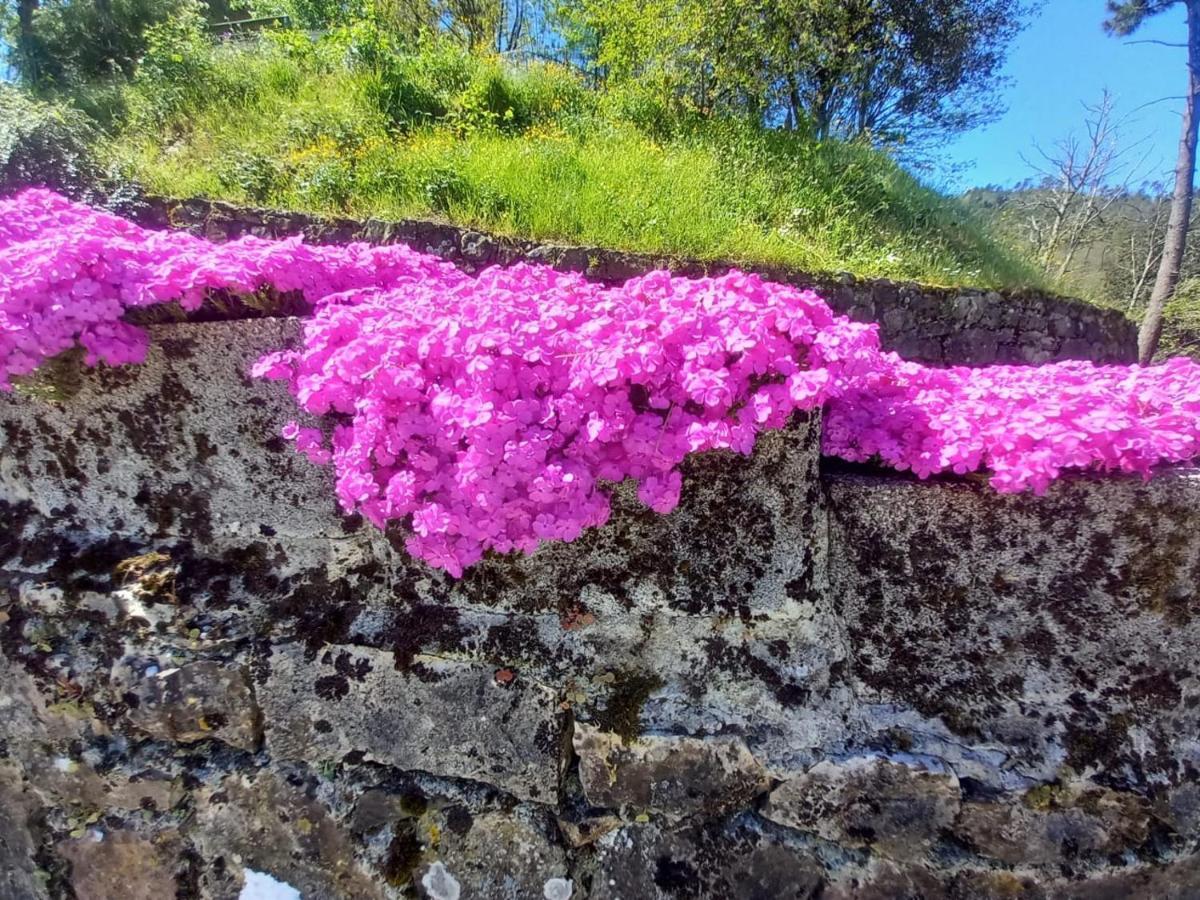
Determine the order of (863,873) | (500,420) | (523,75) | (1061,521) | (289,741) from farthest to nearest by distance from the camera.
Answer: (523,75)
(289,741)
(863,873)
(1061,521)
(500,420)

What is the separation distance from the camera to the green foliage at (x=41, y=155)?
4812 mm

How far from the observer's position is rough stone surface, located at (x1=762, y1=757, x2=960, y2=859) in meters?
1.66

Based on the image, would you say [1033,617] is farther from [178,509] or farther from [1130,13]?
[1130,13]

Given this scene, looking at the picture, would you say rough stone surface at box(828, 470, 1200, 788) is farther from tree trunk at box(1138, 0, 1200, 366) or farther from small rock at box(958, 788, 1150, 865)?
tree trunk at box(1138, 0, 1200, 366)

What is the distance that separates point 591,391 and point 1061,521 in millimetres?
1166

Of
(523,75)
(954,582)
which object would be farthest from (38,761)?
(523,75)

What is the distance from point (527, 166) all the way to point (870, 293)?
3009 millimetres

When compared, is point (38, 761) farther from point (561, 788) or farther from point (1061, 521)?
point (1061, 521)

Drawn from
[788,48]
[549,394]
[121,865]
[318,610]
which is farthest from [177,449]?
[788,48]

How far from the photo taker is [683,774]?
173cm

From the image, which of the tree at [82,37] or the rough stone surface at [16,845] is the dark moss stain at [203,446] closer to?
the rough stone surface at [16,845]

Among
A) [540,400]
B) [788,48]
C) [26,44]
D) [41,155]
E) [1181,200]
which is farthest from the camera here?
[26,44]

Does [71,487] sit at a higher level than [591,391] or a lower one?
lower

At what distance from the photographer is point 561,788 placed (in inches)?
70.8
